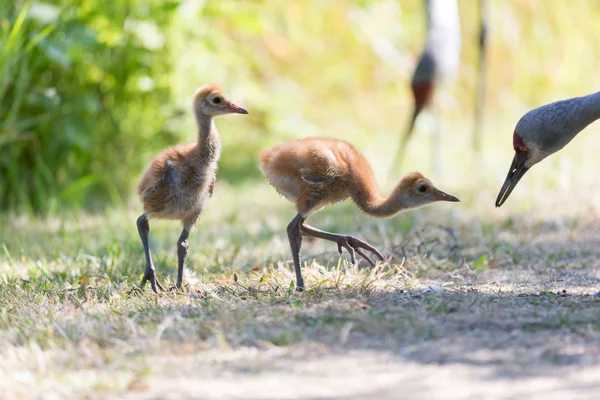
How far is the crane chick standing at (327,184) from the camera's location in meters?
4.14

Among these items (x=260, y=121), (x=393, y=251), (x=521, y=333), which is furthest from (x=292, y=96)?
(x=521, y=333)

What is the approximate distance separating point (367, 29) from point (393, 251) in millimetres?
6652

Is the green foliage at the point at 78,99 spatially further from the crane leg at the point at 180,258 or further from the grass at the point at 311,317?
the crane leg at the point at 180,258

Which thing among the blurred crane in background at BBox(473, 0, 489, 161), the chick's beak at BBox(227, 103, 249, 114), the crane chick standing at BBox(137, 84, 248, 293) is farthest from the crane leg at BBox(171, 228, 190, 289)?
the blurred crane in background at BBox(473, 0, 489, 161)

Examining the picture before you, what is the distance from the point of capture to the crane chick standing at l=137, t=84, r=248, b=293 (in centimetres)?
423

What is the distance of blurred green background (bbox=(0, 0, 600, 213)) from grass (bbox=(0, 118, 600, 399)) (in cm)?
133

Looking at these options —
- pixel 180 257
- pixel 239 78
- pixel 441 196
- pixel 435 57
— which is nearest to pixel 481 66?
pixel 435 57

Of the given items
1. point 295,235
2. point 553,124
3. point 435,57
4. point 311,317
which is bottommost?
point 311,317

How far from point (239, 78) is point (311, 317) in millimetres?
5698

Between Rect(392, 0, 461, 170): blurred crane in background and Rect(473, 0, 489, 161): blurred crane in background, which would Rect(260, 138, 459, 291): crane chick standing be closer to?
Rect(392, 0, 461, 170): blurred crane in background

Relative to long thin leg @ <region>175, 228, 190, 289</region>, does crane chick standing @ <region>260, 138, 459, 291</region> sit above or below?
above

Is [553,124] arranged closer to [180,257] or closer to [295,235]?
[295,235]

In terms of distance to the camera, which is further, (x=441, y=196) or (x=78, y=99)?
(x=78, y=99)

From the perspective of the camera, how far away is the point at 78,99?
6941 mm
